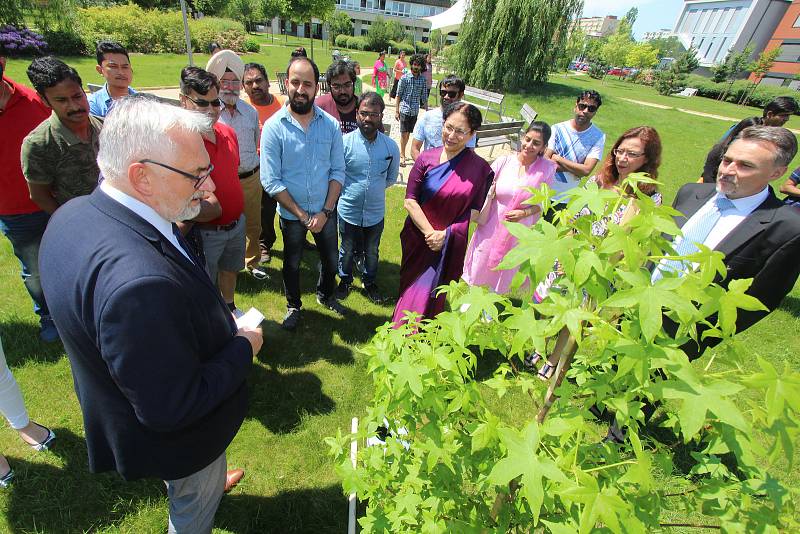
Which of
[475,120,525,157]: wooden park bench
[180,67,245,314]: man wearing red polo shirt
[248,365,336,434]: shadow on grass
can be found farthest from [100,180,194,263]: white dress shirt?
[475,120,525,157]: wooden park bench

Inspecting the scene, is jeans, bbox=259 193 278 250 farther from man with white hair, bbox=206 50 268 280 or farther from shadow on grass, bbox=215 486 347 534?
shadow on grass, bbox=215 486 347 534

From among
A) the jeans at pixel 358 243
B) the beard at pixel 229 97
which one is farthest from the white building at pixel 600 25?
the beard at pixel 229 97

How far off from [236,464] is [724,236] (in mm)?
3754

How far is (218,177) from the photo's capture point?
3066 mm

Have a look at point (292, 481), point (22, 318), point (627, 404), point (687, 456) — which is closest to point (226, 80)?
point (22, 318)

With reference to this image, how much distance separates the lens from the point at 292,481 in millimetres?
2734

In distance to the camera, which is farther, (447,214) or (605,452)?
(447,214)

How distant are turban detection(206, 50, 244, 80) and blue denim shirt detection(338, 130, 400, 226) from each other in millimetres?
1416

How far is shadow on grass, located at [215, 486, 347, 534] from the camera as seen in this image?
2.47 metres

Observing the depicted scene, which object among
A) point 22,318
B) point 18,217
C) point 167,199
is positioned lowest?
point 22,318

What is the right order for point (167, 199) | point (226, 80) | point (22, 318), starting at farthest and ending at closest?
point (226, 80) → point (22, 318) → point (167, 199)

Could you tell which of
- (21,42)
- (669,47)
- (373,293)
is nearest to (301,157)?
(373,293)

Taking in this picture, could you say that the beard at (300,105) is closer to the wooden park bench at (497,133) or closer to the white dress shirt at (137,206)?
the white dress shirt at (137,206)

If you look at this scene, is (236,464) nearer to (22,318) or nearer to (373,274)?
(373,274)
